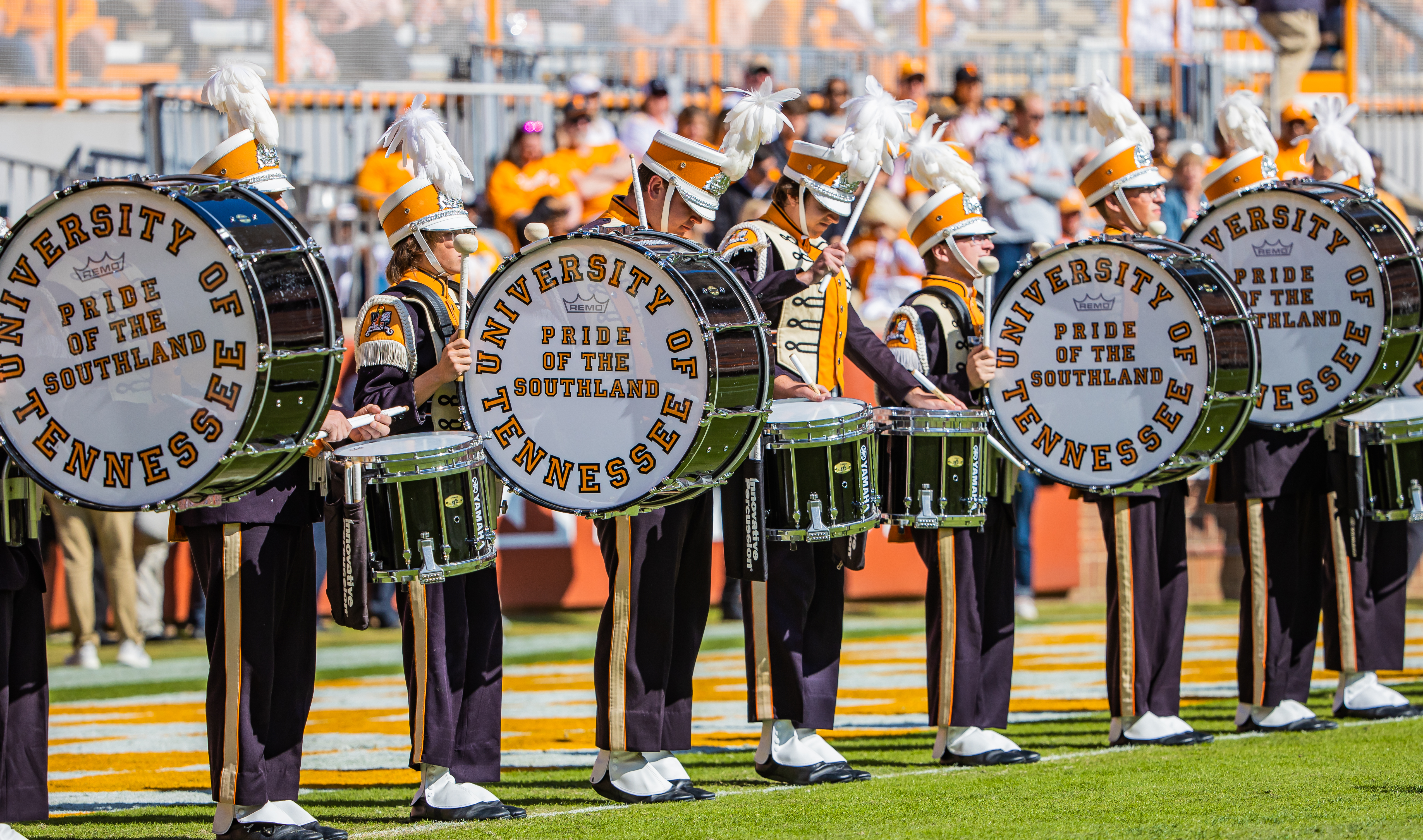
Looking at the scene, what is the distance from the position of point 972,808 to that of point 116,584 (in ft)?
20.0

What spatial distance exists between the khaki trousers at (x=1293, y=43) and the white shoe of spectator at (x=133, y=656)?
1085 cm

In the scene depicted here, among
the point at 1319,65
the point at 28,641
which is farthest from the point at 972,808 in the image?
the point at 1319,65

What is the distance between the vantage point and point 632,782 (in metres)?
6.31

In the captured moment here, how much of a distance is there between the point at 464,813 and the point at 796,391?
5.52 feet

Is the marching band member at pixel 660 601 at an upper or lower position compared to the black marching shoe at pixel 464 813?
upper

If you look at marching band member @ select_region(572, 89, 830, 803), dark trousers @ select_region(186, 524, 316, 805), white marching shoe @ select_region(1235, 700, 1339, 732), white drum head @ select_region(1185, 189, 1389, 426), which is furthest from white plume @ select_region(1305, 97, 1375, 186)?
dark trousers @ select_region(186, 524, 316, 805)

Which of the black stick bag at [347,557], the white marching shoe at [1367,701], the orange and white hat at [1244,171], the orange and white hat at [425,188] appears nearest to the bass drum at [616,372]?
the orange and white hat at [425,188]

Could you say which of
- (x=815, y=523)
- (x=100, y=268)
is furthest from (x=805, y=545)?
(x=100, y=268)

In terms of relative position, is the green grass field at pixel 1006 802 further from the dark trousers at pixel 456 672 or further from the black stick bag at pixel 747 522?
the black stick bag at pixel 747 522

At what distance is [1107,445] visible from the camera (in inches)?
270

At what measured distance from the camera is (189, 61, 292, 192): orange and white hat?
18.7 feet

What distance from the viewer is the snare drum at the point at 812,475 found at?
626cm

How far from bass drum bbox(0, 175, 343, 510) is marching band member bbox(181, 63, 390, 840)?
0.48 metres

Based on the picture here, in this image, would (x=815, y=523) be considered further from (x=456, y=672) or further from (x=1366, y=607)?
(x=1366, y=607)
